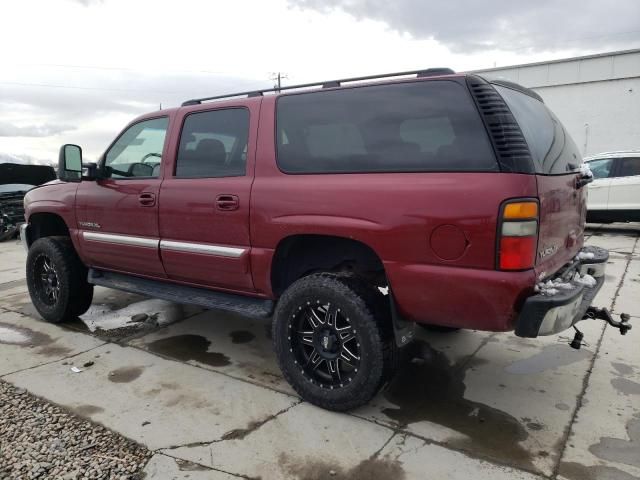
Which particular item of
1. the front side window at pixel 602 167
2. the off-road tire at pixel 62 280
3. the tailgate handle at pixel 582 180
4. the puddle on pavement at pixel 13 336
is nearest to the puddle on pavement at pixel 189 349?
the off-road tire at pixel 62 280

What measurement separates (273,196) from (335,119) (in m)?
0.62

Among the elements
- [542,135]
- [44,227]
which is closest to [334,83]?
[542,135]

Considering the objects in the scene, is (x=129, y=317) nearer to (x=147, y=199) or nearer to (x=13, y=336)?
(x=13, y=336)

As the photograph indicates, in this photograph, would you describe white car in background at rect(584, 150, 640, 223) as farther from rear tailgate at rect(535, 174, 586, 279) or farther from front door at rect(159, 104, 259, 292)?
front door at rect(159, 104, 259, 292)

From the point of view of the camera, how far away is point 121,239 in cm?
418

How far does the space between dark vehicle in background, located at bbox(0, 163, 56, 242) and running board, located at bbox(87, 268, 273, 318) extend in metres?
7.73

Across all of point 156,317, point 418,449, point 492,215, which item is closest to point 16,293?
point 156,317

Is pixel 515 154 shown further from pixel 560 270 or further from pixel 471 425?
pixel 471 425

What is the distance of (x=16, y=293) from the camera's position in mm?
6156

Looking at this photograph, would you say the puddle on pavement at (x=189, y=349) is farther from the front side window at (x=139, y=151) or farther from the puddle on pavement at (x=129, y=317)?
the front side window at (x=139, y=151)

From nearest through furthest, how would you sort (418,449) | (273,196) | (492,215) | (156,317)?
(492,215), (418,449), (273,196), (156,317)

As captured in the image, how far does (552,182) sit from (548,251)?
1.24 ft

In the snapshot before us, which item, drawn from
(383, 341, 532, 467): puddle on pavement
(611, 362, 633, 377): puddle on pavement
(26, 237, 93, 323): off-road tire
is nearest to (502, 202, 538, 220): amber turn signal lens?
(383, 341, 532, 467): puddle on pavement

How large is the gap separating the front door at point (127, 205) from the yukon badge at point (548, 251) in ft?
8.96
